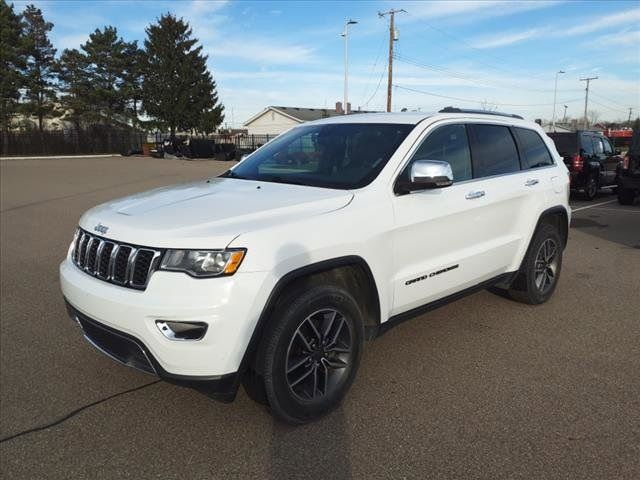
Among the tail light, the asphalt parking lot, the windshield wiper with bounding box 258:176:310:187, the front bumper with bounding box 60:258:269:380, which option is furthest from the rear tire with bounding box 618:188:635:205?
the front bumper with bounding box 60:258:269:380

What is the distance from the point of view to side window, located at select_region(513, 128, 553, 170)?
189 inches

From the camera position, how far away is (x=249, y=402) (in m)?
3.34

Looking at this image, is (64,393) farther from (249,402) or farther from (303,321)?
(303,321)

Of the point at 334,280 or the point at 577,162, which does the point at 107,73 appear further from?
the point at 334,280

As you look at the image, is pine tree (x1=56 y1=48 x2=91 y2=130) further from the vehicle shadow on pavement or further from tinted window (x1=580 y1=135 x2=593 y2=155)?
the vehicle shadow on pavement

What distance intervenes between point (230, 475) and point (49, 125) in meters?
52.8

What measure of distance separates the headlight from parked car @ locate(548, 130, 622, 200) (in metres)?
13.0

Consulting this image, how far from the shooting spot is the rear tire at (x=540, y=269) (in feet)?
15.7

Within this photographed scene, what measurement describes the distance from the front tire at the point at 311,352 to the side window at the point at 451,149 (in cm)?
130

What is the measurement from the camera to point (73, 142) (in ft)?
145

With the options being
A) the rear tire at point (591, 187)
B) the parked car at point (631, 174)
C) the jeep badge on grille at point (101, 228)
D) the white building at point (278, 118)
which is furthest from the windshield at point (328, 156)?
the white building at point (278, 118)

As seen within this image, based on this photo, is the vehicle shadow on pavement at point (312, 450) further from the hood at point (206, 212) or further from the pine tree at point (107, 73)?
the pine tree at point (107, 73)

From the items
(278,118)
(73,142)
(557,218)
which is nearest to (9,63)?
(73,142)

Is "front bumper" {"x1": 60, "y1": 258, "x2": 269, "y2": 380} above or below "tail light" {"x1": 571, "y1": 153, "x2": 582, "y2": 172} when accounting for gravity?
below
